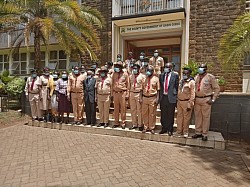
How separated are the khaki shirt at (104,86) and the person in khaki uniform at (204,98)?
258cm

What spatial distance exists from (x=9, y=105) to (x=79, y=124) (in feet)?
16.3

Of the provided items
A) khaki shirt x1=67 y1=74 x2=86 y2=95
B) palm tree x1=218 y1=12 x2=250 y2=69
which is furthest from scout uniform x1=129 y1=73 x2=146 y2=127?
palm tree x1=218 y1=12 x2=250 y2=69

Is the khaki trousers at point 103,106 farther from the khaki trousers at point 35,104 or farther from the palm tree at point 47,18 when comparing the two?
the palm tree at point 47,18

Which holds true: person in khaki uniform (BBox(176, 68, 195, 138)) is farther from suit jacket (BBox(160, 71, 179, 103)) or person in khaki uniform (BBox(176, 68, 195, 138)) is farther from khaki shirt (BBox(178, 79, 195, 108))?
suit jacket (BBox(160, 71, 179, 103))

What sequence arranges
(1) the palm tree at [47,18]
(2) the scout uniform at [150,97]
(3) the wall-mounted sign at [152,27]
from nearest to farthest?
(2) the scout uniform at [150,97] < (1) the palm tree at [47,18] < (3) the wall-mounted sign at [152,27]

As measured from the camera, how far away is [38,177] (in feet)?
12.4

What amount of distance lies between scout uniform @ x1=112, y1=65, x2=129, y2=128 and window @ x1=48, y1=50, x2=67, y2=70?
8.35m

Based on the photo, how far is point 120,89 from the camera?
640 cm

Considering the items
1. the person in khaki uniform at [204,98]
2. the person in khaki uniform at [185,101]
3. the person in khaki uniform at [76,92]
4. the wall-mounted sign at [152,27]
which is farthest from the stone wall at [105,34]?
the person in khaki uniform at [204,98]

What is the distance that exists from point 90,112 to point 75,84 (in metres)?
1.04

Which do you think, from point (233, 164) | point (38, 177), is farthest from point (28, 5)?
point (233, 164)

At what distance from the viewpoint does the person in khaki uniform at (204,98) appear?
5.32 metres

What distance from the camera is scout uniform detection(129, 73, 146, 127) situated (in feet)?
20.1

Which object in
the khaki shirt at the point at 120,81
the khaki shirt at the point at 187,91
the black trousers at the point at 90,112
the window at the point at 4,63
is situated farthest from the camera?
the window at the point at 4,63
